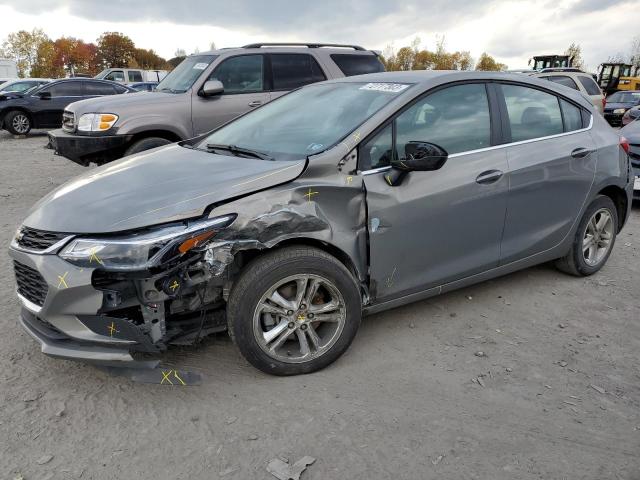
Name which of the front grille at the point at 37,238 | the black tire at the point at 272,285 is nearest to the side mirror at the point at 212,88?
the front grille at the point at 37,238

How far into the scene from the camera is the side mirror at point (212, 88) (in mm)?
7070

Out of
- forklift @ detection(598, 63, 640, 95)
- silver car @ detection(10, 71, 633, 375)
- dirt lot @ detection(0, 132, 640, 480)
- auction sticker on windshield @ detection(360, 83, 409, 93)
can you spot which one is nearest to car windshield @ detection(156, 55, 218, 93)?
silver car @ detection(10, 71, 633, 375)

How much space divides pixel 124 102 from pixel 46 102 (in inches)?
403

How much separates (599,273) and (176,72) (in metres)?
6.29

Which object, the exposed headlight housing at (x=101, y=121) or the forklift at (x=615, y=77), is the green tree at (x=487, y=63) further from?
the exposed headlight housing at (x=101, y=121)

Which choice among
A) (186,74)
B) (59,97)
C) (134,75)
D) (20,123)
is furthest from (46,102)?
(134,75)

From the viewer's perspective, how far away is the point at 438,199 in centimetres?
341

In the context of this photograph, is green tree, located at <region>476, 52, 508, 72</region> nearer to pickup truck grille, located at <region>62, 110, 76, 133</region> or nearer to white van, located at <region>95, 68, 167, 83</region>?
white van, located at <region>95, 68, 167, 83</region>

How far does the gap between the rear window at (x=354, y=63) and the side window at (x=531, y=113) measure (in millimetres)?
4290

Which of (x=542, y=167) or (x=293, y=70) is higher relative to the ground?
(x=293, y=70)

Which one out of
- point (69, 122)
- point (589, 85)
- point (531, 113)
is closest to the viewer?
point (531, 113)

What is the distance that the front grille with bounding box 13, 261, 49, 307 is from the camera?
9.03 ft

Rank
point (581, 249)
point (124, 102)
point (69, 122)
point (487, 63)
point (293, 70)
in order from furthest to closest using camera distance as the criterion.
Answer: point (487, 63) < point (293, 70) < point (69, 122) < point (124, 102) < point (581, 249)

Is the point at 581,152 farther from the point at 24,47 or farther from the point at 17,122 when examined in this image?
the point at 24,47
